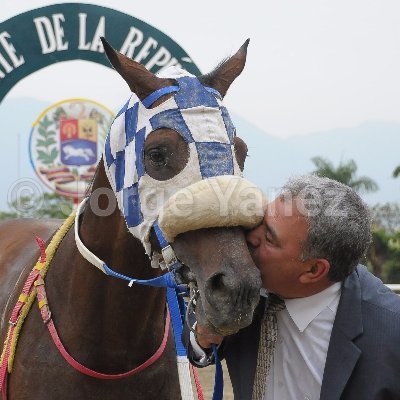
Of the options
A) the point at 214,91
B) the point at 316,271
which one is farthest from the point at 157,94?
the point at 316,271

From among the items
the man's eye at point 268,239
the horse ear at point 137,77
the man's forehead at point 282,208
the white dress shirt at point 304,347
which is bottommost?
the white dress shirt at point 304,347

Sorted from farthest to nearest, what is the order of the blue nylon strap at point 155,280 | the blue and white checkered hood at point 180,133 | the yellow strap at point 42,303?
the yellow strap at point 42,303, the blue nylon strap at point 155,280, the blue and white checkered hood at point 180,133

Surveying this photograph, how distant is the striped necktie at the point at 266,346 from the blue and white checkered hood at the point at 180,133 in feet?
1.46

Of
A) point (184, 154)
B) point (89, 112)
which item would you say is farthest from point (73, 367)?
point (89, 112)

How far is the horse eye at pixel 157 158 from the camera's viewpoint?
208 cm

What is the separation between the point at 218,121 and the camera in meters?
A: 2.14

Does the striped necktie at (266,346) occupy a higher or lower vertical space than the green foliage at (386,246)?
higher

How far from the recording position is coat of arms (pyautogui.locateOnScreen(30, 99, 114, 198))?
26.6 feet

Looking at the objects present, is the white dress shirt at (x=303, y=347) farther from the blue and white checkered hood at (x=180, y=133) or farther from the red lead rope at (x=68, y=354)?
the red lead rope at (x=68, y=354)

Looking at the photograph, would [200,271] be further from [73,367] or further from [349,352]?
[73,367]

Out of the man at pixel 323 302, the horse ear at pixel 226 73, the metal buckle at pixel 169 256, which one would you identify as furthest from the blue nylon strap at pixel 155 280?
the horse ear at pixel 226 73

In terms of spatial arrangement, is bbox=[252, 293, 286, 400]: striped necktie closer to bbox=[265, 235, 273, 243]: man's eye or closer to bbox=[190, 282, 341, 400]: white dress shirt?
bbox=[190, 282, 341, 400]: white dress shirt

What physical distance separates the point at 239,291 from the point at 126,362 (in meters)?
0.93

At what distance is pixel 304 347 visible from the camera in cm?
180
